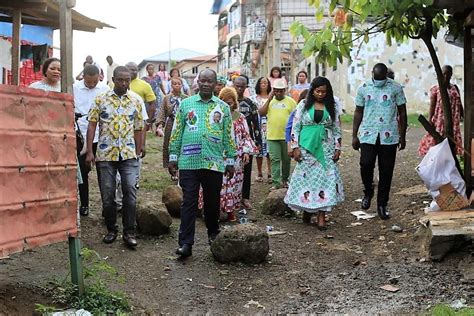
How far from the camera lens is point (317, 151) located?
760cm

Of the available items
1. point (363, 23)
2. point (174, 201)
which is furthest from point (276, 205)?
point (363, 23)

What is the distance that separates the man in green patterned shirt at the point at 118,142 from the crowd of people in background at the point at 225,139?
10 mm

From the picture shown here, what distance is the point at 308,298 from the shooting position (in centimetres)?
538

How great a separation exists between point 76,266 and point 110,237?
2010mm

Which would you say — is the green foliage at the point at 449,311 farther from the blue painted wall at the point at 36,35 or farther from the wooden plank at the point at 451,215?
the blue painted wall at the point at 36,35

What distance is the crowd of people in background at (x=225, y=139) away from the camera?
635 centimetres

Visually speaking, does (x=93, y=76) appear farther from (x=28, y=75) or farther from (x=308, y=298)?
(x=28, y=75)

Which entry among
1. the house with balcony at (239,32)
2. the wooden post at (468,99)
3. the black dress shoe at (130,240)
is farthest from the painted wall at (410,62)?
the black dress shoe at (130,240)

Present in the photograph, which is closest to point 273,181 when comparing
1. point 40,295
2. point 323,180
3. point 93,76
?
point 323,180

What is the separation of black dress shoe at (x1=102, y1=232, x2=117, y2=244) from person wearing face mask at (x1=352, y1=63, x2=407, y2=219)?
3.23m

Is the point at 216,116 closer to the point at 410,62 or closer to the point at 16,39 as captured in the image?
the point at 16,39

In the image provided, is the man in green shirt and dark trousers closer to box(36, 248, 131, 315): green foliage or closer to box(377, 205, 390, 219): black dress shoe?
box(36, 248, 131, 315): green foliage

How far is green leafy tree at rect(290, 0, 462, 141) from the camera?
585cm

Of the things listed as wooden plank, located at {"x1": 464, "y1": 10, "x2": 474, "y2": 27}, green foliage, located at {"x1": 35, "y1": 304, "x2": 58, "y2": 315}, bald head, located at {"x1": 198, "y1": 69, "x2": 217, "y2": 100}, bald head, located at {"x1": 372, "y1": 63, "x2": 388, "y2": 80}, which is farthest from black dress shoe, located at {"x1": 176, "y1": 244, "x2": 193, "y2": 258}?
wooden plank, located at {"x1": 464, "y1": 10, "x2": 474, "y2": 27}
